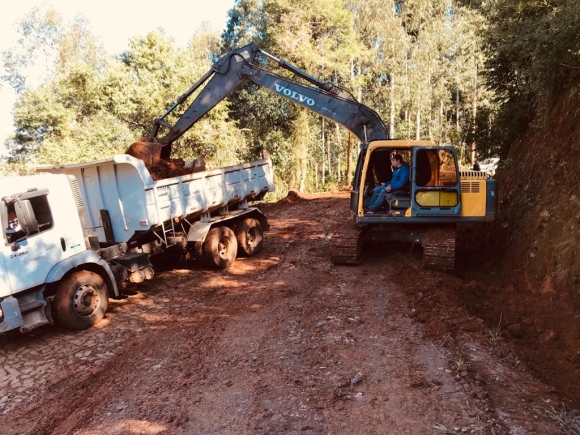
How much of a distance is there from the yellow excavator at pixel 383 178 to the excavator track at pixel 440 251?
16 mm

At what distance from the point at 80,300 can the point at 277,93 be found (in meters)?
5.80

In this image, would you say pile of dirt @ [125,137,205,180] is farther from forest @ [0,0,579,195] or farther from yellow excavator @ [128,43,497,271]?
forest @ [0,0,579,195]

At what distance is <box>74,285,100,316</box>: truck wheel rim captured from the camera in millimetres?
6309

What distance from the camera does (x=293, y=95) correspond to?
935cm

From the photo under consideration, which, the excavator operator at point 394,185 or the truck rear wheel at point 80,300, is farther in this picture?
the excavator operator at point 394,185

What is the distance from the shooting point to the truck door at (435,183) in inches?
303

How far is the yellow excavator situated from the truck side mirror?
125 inches

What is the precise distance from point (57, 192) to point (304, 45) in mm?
17417

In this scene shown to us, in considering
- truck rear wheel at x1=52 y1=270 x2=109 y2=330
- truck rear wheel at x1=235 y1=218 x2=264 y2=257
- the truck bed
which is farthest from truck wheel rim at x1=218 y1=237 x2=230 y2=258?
truck rear wheel at x1=52 y1=270 x2=109 y2=330

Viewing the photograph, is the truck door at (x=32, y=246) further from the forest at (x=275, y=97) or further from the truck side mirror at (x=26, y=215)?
the forest at (x=275, y=97)

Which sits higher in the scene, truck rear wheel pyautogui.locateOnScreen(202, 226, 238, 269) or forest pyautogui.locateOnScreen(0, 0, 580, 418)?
forest pyautogui.locateOnScreen(0, 0, 580, 418)

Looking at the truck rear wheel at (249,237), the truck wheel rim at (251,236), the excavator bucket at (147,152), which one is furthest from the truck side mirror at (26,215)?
the truck wheel rim at (251,236)

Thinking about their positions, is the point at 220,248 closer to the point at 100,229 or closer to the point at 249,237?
the point at 249,237

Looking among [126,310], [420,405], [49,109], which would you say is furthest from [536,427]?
[49,109]
